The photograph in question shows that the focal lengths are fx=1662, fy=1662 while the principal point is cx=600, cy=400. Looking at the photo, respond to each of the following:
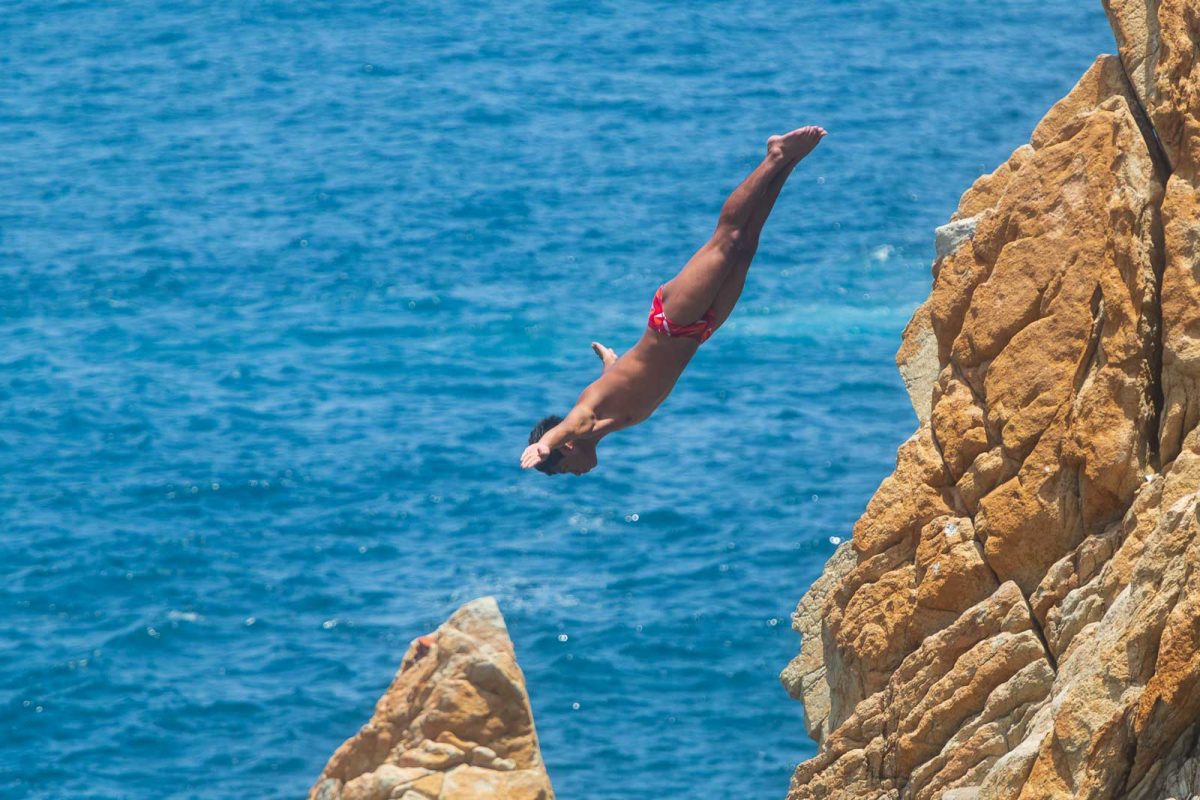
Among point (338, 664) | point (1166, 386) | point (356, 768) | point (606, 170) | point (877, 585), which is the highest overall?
point (1166, 386)

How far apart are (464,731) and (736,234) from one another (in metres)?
7.83

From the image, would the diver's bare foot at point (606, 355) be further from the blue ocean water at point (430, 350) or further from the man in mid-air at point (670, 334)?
the blue ocean water at point (430, 350)

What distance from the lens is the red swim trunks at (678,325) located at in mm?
15987

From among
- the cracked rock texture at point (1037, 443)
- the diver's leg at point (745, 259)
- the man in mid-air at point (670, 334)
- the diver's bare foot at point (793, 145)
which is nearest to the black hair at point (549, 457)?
the man in mid-air at point (670, 334)

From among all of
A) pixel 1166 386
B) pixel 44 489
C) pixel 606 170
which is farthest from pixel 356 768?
pixel 606 170

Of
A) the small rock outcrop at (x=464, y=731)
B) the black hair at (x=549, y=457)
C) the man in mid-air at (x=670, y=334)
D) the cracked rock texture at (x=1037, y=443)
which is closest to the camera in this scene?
the cracked rock texture at (x=1037, y=443)

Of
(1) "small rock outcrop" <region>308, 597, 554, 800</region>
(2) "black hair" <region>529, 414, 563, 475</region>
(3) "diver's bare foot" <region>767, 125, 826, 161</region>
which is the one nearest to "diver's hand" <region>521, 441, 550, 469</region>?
(2) "black hair" <region>529, 414, 563, 475</region>

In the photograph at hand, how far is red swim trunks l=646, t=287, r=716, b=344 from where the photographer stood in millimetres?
15987

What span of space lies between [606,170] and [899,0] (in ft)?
66.4

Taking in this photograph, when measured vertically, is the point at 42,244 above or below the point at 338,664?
above

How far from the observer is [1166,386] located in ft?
40.6

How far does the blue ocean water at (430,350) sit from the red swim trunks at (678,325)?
68.3ft

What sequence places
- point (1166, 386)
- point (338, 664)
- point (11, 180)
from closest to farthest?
point (1166, 386), point (338, 664), point (11, 180)

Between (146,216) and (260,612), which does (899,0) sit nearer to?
(146,216)
